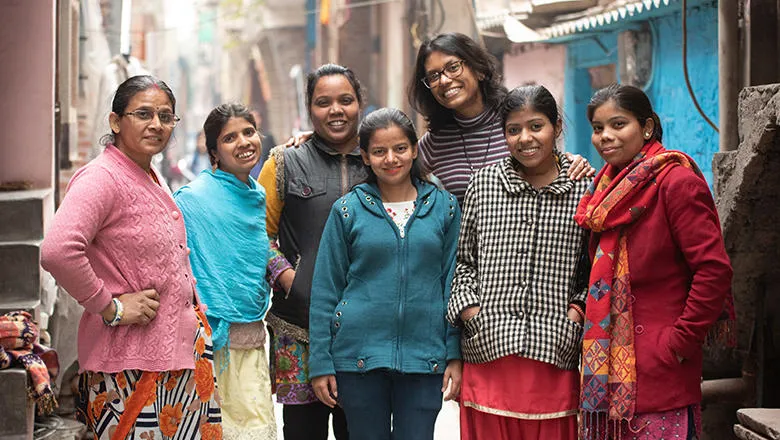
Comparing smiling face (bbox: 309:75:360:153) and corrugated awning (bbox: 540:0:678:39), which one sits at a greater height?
corrugated awning (bbox: 540:0:678:39)

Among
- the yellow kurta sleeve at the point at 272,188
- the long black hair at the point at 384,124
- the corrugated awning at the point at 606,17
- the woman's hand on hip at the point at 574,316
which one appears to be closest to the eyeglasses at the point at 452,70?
the long black hair at the point at 384,124

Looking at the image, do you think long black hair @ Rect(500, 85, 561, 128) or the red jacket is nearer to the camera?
the red jacket

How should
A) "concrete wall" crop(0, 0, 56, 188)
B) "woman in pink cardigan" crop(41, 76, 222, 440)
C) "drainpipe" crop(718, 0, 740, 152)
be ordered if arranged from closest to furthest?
"woman in pink cardigan" crop(41, 76, 222, 440)
"drainpipe" crop(718, 0, 740, 152)
"concrete wall" crop(0, 0, 56, 188)

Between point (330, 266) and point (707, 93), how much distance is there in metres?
4.43

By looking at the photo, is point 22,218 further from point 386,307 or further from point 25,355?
point 386,307

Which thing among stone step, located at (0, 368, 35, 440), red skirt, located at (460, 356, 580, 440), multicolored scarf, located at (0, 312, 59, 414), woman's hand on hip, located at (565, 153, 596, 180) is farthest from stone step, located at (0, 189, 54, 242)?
woman's hand on hip, located at (565, 153, 596, 180)

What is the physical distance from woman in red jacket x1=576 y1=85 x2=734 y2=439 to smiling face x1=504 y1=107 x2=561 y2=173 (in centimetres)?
25

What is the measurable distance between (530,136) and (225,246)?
1.30m

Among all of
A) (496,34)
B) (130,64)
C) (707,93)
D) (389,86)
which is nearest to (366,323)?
(707,93)

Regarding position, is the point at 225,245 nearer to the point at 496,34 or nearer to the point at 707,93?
the point at 707,93

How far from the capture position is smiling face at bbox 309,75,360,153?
4227mm

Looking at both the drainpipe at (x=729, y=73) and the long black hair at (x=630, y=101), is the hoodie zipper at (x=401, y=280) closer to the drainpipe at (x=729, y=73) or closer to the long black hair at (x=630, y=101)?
the long black hair at (x=630, y=101)

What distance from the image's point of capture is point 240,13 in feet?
78.8

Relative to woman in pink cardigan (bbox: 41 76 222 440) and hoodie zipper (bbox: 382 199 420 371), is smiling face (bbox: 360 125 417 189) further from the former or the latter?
woman in pink cardigan (bbox: 41 76 222 440)
